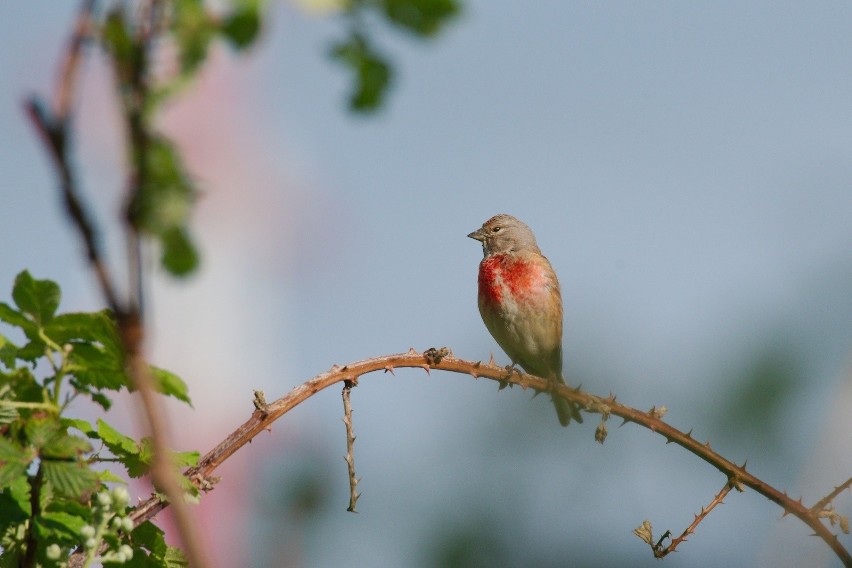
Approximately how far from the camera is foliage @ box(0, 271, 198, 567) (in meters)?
1.75

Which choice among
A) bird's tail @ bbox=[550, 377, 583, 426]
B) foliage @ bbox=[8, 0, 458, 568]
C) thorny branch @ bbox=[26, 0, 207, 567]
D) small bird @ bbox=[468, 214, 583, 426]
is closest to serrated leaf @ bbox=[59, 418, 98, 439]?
foliage @ bbox=[8, 0, 458, 568]

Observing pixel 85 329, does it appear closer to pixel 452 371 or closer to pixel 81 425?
pixel 81 425

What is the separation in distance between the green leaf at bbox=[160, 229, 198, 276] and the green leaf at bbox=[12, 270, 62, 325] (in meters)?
0.83

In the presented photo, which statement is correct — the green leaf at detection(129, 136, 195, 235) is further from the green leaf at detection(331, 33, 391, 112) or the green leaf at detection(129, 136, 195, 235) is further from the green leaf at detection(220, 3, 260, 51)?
the green leaf at detection(331, 33, 391, 112)

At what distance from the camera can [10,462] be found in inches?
68.8

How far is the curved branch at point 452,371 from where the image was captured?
210cm

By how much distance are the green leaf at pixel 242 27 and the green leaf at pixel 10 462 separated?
3.12 feet

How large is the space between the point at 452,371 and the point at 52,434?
4.90ft

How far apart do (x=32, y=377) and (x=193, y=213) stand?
0.93m

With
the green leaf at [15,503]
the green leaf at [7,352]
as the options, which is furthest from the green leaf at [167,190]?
the green leaf at [15,503]

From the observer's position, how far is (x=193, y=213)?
1037mm

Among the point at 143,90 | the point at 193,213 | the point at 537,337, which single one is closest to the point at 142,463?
the point at 193,213

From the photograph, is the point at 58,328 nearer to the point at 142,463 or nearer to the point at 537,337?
the point at 142,463

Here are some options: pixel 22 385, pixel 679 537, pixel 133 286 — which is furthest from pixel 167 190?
pixel 679 537
